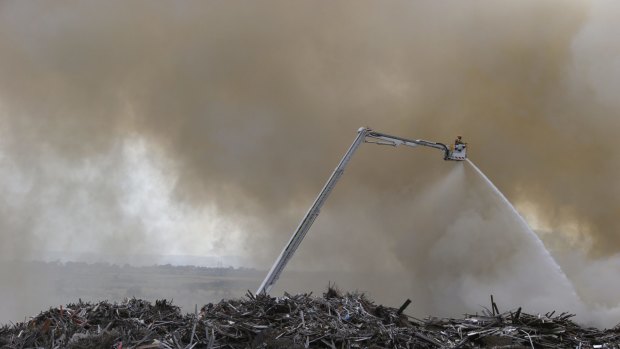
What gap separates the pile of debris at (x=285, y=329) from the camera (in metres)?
12.1

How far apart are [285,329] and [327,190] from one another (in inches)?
371

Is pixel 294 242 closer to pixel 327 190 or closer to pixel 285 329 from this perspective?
pixel 327 190

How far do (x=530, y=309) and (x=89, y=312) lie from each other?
27.6 meters

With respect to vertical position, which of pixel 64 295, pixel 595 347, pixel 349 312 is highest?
pixel 64 295

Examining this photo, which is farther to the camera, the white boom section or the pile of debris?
the white boom section

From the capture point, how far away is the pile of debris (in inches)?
478

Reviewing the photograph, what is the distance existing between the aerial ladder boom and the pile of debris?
12.3 ft

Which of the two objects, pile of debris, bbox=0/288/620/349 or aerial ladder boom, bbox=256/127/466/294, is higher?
aerial ladder boom, bbox=256/127/466/294

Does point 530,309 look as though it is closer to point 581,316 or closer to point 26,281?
point 581,316

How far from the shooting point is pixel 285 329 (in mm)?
12969

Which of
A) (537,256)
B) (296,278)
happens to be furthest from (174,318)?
(296,278)

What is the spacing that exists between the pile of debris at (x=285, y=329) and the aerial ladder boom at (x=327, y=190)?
3.76 meters

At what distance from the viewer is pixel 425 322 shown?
1560cm

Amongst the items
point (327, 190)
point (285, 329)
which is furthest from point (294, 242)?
point (285, 329)
